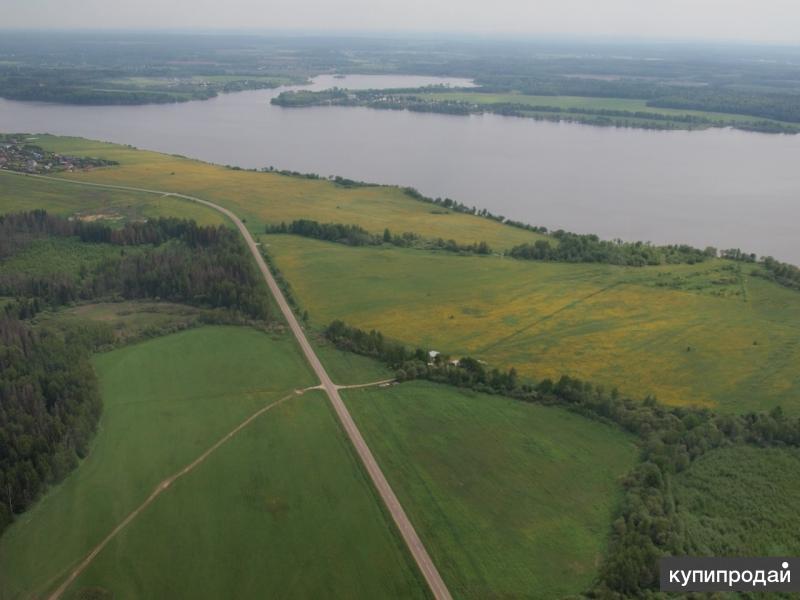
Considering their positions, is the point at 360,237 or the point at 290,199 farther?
the point at 290,199

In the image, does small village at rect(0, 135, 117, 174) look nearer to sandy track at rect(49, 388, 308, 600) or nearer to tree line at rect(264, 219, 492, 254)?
tree line at rect(264, 219, 492, 254)

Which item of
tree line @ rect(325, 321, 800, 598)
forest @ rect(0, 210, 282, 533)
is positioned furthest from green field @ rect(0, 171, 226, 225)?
tree line @ rect(325, 321, 800, 598)

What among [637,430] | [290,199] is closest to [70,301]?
[290,199]

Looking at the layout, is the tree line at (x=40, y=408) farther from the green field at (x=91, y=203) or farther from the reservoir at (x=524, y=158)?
the reservoir at (x=524, y=158)

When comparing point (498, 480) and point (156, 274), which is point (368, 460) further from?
point (156, 274)

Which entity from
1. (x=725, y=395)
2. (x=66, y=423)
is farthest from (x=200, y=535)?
(x=725, y=395)
